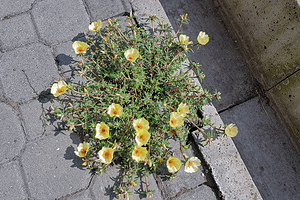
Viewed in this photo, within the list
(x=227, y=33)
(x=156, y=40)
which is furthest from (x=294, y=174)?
(x=156, y=40)

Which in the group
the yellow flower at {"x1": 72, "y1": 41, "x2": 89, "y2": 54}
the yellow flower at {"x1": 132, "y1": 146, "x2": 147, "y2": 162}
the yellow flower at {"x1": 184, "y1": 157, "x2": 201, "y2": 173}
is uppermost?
the yellow flower at {"x1": 72, "y1": 41, "x2": 89, "y2": 54}

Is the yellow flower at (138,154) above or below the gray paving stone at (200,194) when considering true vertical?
above

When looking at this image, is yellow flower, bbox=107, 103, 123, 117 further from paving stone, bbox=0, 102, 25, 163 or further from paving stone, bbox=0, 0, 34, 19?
paving stone, bbox=0, 0, 34, 19

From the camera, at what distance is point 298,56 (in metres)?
2.34

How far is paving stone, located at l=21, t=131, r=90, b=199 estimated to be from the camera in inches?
80.5

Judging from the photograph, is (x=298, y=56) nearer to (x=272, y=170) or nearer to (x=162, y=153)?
(x=272, y=170)

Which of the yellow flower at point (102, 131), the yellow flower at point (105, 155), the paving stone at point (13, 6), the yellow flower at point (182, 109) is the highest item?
the paving stone at point (13, 6)

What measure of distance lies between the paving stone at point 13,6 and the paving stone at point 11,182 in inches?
50.8

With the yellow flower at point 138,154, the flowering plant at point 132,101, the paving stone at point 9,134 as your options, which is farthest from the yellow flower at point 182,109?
the paving stone at point 9,134

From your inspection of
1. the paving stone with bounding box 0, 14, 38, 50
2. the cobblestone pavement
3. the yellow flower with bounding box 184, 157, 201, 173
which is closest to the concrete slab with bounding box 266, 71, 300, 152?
the cobblestone pavement

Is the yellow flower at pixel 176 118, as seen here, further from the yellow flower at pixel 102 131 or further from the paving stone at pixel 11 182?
the paving stone at pixel 11 182

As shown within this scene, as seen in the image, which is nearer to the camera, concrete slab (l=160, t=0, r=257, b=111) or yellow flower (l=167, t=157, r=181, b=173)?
yellow flower (l=167, t=157, r=181, b=173)

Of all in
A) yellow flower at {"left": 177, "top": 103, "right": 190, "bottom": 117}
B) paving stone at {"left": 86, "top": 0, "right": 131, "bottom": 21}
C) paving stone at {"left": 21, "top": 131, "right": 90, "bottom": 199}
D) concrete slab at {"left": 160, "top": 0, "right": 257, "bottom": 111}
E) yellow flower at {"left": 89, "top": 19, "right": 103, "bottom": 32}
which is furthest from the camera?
concrete slab at {"left": 160, "top": 0, "right": 257, "bottom": 111}

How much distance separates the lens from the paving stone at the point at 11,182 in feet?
6.63
